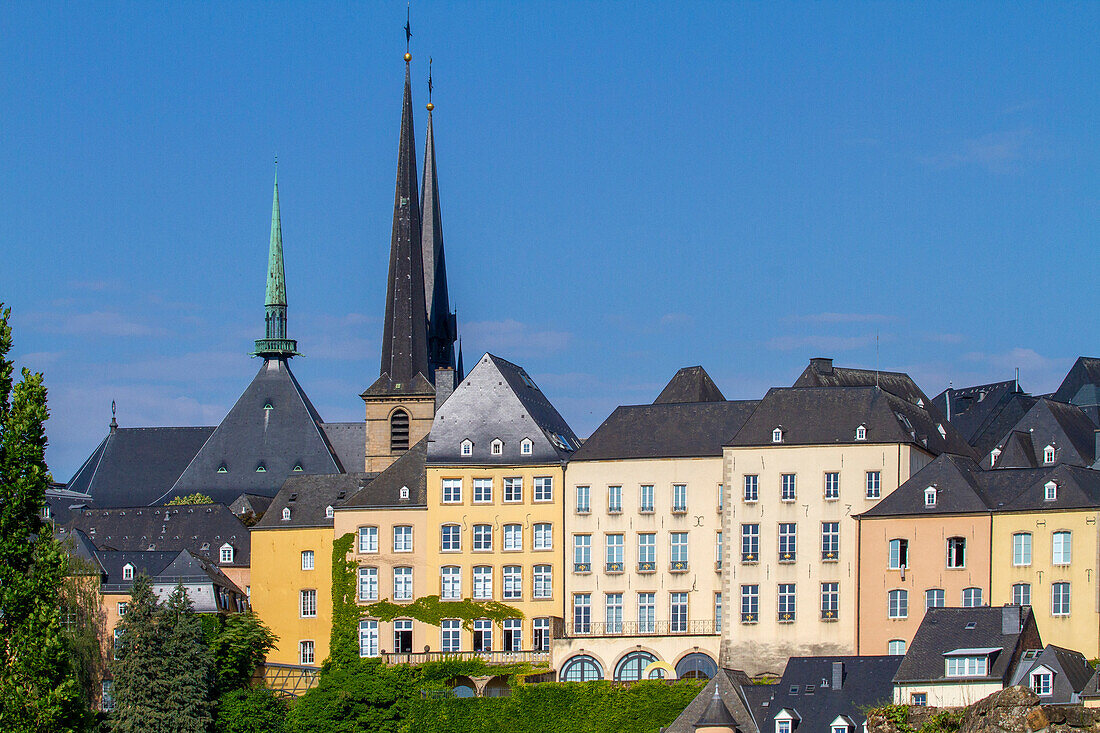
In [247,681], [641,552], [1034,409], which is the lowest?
[247,681]

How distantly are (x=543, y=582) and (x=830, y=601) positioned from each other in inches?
509

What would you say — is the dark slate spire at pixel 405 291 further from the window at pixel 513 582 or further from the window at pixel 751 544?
the window at pixel 751 544

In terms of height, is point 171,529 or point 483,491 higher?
point 483,491

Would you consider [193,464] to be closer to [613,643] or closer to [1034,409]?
[613,643]

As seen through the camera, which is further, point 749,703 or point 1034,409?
point 1034,409

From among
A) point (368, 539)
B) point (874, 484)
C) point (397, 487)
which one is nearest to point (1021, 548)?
point (874, 484)

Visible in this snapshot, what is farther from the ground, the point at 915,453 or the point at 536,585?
the point at 915,453

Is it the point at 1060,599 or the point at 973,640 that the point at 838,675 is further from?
the point at 1060,599

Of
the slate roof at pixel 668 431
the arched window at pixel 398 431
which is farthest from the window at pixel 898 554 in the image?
the arched window at pixel 398 431

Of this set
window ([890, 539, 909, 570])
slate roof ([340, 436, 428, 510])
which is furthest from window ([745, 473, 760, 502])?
slate roof ([340, 436, 428, 510])

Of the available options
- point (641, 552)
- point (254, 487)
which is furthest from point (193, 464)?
point (641, 552)

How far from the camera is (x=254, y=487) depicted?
119 metres

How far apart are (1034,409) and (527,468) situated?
21.8 metres

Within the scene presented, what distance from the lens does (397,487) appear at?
89562 millimetres
